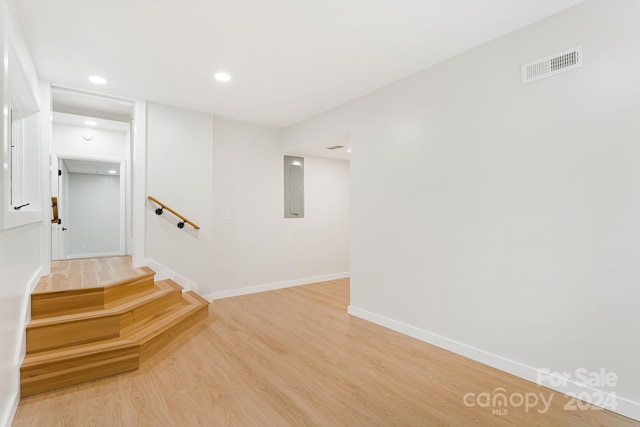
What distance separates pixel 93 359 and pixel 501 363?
339cm

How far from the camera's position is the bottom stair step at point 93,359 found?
2.33 meters

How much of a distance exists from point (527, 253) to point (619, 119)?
1.10 m

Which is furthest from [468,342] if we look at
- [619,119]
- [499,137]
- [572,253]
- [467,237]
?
[619,119]

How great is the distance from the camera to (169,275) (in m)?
4.36

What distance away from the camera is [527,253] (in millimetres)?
2535

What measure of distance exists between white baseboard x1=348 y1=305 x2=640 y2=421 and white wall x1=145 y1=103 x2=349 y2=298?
218 centimetres

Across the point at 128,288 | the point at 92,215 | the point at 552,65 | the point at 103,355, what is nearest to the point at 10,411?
the point at 103,355

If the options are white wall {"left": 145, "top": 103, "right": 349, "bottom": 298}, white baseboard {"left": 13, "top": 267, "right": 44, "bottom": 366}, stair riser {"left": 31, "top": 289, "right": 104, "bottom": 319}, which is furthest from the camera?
white wall {"left": 145, "top": 103, "right": 349, "bottom": 298}

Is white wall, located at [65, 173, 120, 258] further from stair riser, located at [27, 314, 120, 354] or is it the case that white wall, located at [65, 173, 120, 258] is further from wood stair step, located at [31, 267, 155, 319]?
stair riser, located at [27, 314, 120, 354]

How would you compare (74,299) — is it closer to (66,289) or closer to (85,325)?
(66,289)

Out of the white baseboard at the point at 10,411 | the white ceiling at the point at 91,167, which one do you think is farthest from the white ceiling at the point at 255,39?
the white ceiling at the point at 91,167

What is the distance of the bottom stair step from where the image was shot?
233 centimetres

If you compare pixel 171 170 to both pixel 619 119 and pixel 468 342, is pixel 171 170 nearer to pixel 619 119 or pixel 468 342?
pixel 468 342

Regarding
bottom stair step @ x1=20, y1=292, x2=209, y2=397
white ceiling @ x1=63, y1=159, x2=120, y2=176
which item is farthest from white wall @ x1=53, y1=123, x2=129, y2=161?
bottom stair step @ x1=20, y1=292, x2=209, y2=397
